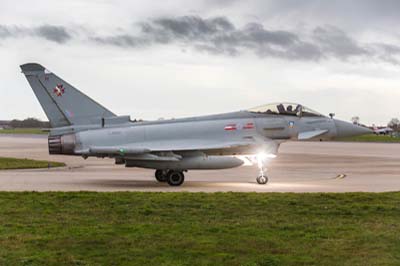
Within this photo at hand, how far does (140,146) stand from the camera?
18.6m

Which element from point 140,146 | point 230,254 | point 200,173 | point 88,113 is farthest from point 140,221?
point 200,173

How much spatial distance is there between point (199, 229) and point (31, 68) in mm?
12060

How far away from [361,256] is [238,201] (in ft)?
17.8

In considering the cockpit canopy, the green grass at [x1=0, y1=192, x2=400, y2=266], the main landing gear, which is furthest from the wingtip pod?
the cockpit canopy

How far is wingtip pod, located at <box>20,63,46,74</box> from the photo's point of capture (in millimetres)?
19359

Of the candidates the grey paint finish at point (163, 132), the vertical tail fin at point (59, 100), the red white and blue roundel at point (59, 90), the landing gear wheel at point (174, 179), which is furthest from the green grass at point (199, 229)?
the red white and blue roundel at point (59, 90)

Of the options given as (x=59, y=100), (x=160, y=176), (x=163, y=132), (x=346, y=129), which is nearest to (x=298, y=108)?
(x=346, y=129)

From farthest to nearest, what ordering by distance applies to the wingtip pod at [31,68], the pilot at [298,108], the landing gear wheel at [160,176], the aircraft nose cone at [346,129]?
the aircraft nose cone at [346,129], the pilot at [298,108], the landing gear wheel at [160,176], the wingtip pod at [31,68]

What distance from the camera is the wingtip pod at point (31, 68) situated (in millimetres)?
19359

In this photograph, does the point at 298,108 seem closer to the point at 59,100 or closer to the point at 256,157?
the point at 256,157

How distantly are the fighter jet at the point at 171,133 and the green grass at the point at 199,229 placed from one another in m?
4.65

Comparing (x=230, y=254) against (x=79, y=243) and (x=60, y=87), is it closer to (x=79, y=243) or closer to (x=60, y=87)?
(x=79, y=243)

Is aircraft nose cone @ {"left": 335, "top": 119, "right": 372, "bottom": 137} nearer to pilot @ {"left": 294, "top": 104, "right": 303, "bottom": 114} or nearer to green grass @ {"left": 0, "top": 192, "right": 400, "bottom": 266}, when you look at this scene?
pilot @ {"left": 294, "top": 104, "right": 303, "bottom": 114}

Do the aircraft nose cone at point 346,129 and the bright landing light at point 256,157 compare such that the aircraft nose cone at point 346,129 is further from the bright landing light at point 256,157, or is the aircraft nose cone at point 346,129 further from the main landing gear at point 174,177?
the main landing gear at point 174,177
